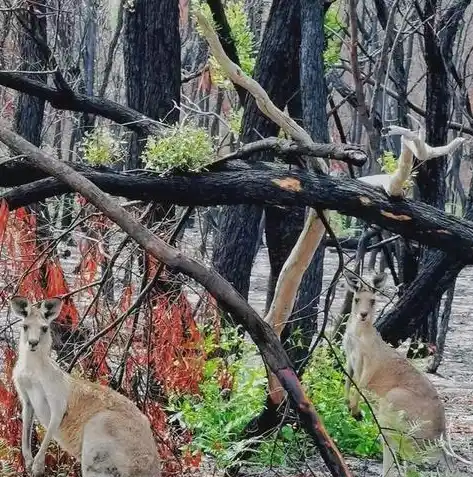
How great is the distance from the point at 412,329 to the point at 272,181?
4.01m

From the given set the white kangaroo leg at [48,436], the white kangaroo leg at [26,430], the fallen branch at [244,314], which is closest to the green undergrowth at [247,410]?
the white kangaroo leg at [48,436]

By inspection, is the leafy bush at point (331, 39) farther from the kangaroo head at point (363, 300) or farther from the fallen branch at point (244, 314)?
the fallen branch at point (244, 314)

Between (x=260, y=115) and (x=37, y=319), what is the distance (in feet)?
12.3

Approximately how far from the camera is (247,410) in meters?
7.96

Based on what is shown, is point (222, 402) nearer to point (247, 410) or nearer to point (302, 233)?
point (247, 410)

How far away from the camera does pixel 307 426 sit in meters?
5.15

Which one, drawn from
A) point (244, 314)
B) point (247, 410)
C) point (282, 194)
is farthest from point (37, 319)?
point (247, 410)

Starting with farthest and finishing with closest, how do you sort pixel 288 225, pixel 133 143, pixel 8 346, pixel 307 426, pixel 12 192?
pixel 288 225
pixel 133 143
pixel 8 346
pixel 12 192
pixel 307 426

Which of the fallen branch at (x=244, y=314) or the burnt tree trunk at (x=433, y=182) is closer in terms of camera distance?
the fallen branch at (x=244, y=314)

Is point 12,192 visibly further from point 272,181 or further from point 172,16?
point 172,16

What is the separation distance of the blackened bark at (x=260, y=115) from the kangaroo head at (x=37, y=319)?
11.1ft

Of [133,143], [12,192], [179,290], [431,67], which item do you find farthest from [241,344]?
[431,67]

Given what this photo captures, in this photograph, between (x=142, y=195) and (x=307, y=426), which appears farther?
(x=142, y=195)

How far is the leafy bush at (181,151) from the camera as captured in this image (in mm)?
6371
